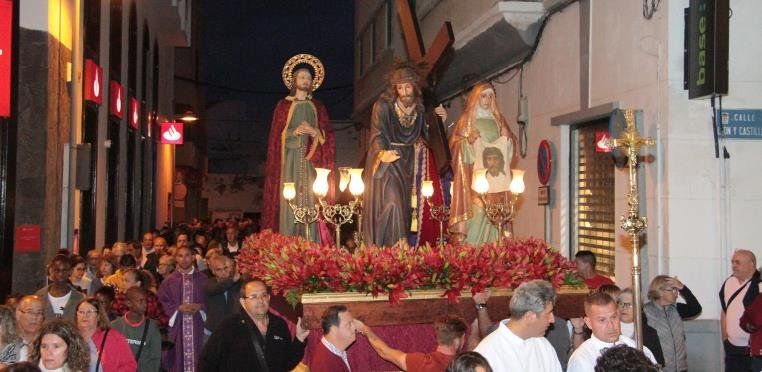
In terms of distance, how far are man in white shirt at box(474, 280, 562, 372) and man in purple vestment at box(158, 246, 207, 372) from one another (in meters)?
4.77

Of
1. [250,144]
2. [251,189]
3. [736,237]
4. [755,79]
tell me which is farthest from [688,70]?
[250,144]

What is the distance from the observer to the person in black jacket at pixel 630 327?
22.9ft

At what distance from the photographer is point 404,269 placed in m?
7.33

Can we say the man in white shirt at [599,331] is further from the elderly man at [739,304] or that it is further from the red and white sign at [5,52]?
the red and white sign at [5,52]

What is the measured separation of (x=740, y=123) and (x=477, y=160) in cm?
284

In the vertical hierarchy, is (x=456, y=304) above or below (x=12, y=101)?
below

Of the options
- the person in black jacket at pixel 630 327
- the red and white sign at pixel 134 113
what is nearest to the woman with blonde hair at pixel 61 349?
the person in black jacket at pixel 630 327

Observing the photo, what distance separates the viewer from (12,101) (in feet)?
36.5

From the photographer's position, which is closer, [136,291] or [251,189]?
[136,291]

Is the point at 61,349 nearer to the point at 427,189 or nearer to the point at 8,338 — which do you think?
the point at 8,338

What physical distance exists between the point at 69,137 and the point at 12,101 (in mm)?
2268

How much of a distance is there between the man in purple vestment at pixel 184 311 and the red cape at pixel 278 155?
1.94 m

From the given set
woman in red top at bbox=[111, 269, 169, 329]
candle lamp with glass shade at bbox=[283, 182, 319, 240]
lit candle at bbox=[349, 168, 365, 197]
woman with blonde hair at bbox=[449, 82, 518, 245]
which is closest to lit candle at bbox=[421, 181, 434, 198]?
woman with blonde hair at bbox=[449, 82, 518, 245]

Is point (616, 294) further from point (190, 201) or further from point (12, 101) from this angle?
point (190, 201)
